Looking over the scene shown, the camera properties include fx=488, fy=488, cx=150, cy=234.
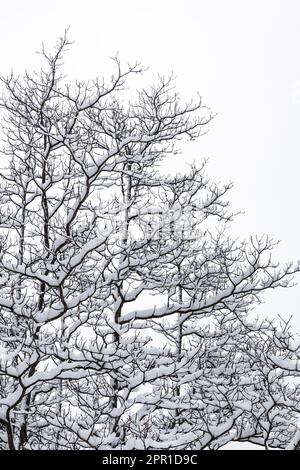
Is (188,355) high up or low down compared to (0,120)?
down

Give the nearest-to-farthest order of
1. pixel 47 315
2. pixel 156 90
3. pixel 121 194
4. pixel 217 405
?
pixel 47 315 < pixel 217 405 < pixel 156 90 < pixel 121 194

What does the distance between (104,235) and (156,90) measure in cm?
275

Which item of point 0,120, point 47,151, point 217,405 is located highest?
point 0,120

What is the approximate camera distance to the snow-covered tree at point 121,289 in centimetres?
588

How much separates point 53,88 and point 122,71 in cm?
105

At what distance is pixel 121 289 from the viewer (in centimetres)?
738

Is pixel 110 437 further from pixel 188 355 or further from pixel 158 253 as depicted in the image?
pixel 158 253

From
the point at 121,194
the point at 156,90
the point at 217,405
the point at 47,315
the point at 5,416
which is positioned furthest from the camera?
the point at 121,194

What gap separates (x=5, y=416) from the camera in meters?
5.45

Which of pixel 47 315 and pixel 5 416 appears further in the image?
pixel 47 315

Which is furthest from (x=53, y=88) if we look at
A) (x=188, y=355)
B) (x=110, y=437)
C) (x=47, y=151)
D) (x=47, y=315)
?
(x=110, y=437)

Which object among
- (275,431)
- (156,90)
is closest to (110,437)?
(275,431)

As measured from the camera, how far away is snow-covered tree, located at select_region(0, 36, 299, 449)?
5.88 m

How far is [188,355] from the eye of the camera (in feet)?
20.7
